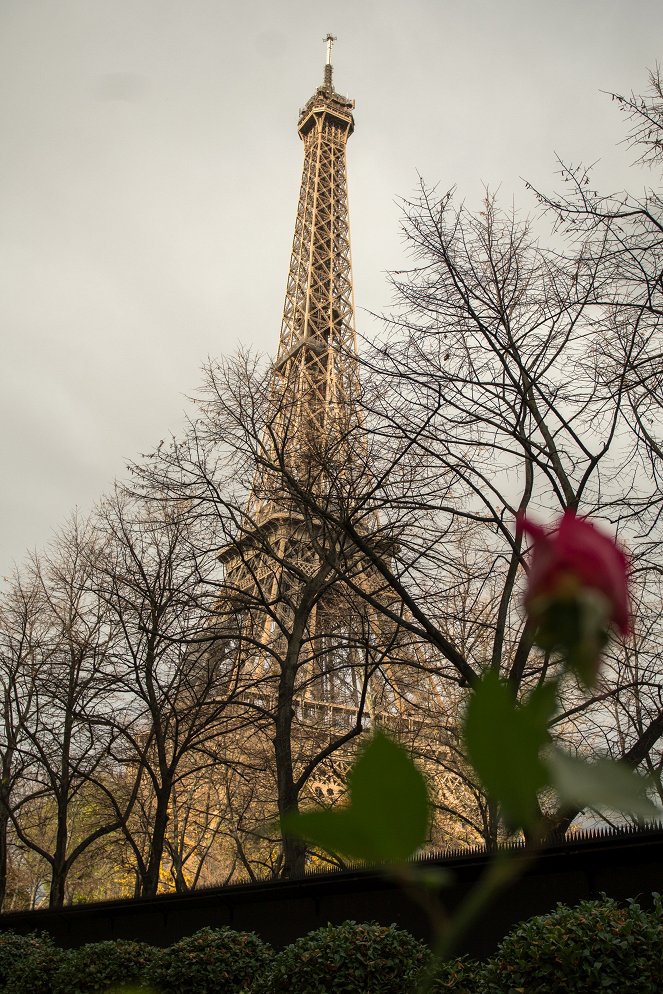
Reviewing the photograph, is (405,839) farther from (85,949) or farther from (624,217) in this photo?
(85,949)

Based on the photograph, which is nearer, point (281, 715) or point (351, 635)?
point (281, 715)

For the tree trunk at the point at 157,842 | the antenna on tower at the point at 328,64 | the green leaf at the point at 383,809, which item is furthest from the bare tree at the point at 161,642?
the antenna on tower at the point at 328,64

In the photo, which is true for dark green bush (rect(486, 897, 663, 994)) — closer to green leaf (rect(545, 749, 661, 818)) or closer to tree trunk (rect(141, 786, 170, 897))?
green leaf (rect(545, 749, 661, 818))

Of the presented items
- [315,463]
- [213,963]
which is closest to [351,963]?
[213,963]

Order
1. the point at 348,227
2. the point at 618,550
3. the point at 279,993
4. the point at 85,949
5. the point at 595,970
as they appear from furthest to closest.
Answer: the point at 348,227 → the point at 85,949 → the point at 279,993 → the point at 595,970 → the point at 618,550

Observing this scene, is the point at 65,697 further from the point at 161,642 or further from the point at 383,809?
the point at 383,809

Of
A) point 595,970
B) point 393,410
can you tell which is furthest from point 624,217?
point 595,970

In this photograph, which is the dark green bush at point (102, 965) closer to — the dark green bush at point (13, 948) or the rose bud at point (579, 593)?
the dark green bush at point (13, 948)
